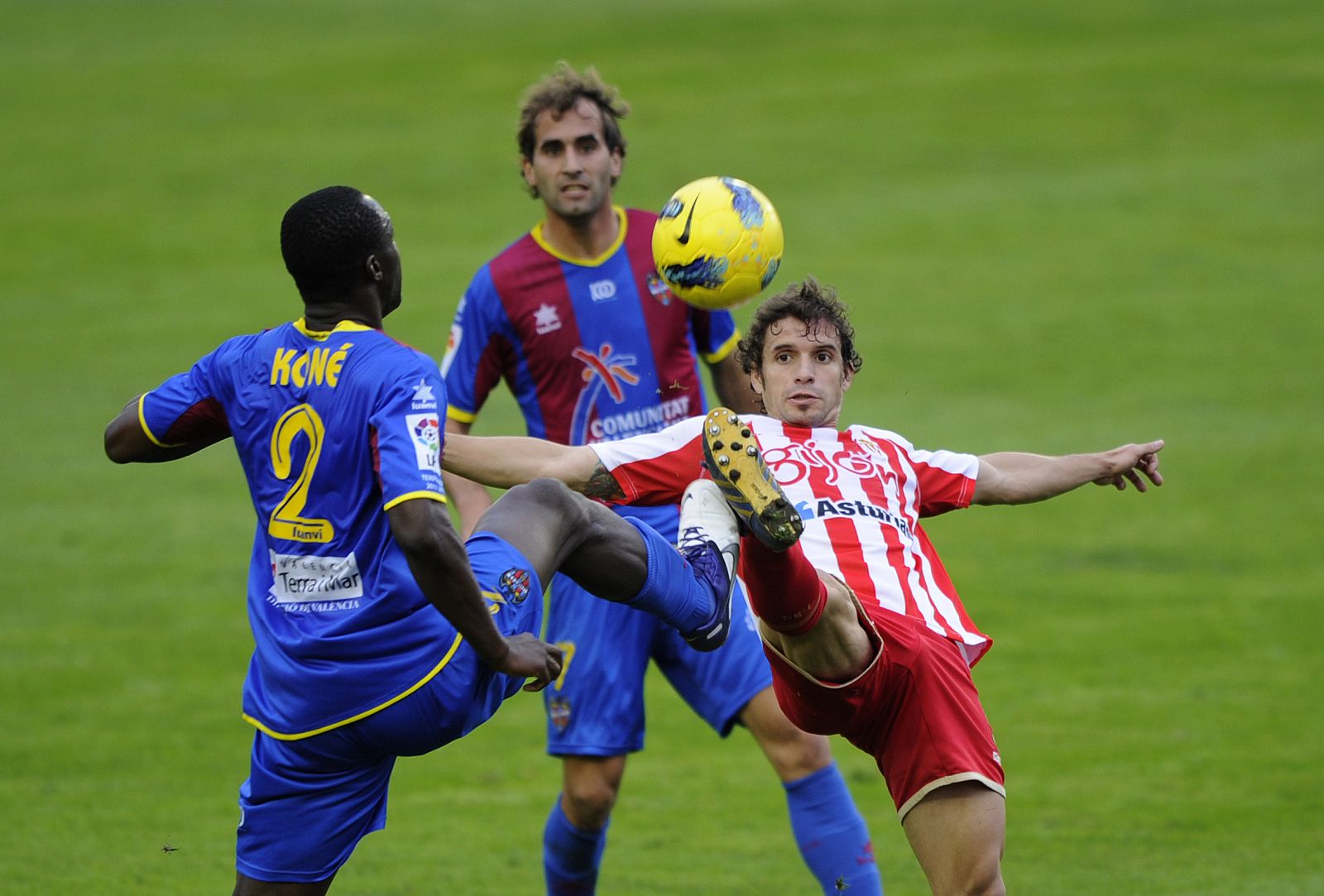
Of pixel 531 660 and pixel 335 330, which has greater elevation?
pixel 335 330

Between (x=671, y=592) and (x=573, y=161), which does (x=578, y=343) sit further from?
(x=671, y=592)

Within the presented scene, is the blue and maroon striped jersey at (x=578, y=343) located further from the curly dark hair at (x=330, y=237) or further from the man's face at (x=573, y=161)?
the curly dark hair at (x=330, y=237)

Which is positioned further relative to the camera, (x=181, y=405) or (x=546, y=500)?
(x=546, y=500)

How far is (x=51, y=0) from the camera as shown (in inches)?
1393

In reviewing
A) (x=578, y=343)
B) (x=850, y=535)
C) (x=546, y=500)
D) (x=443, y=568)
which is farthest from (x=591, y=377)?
(x=443, y=568)

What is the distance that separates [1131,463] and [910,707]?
1.32 m

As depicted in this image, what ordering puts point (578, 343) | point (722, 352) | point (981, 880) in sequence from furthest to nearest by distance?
point (722, 352) < point (578, 343) < point (981, 880)

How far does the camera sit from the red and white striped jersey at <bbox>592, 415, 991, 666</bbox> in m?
5.69

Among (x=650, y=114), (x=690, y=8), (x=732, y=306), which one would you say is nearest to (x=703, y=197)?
(x=732, y=306)

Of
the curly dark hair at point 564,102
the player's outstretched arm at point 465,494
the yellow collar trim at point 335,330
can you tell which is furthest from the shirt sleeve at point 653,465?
the curly dark hair at point 564,102

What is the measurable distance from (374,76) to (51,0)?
9794 mm

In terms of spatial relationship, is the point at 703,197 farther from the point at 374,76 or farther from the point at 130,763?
the point at 374,76

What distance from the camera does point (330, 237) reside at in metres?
4.79

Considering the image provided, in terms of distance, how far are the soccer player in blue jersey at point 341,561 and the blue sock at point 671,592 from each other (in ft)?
1.05
